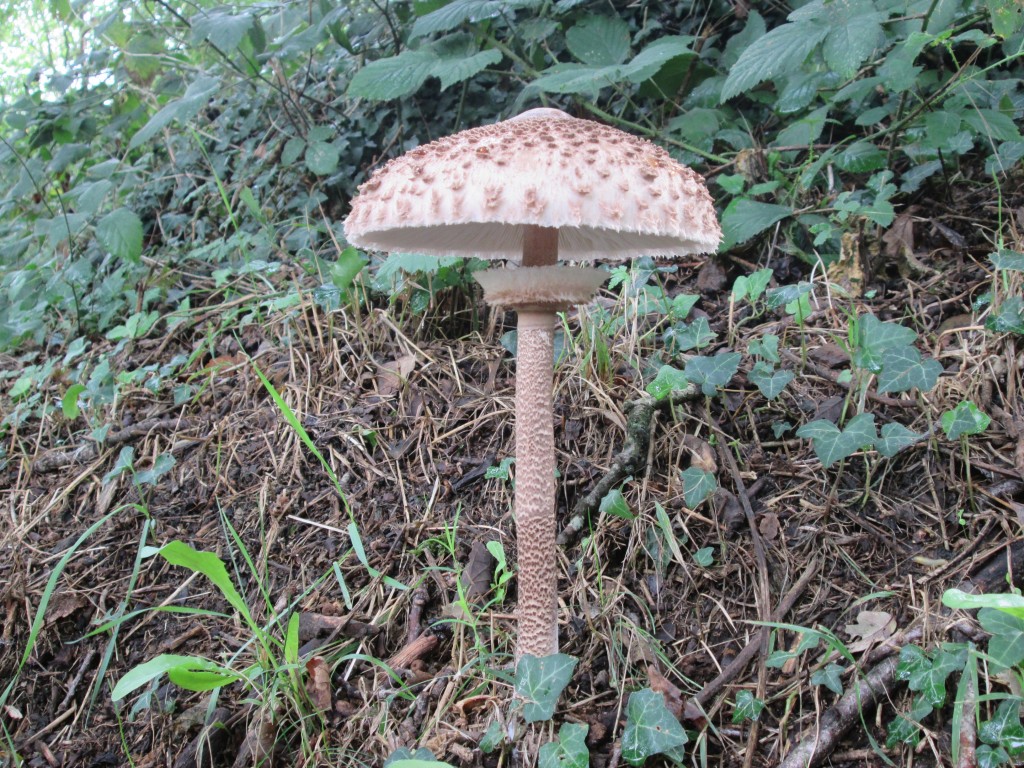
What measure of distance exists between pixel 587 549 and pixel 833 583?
82 cm

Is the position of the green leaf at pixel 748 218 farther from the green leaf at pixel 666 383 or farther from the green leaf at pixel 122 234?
the green leaf at pixel 122 234

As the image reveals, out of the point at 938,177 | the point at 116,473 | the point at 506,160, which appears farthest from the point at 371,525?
the point at 938,177

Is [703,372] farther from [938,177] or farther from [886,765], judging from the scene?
[938,177]

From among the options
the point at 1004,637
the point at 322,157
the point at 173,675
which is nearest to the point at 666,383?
the point at 1004,637

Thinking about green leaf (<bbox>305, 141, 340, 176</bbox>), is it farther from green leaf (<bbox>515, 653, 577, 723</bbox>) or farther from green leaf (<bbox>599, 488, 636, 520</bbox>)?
green leaf (<bbox>515, 653, 577, 723</bbox>)

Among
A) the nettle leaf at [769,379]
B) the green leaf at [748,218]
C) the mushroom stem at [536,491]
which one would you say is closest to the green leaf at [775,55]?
the green leaf at [748,218]

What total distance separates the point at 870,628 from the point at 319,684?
1768 millimetres

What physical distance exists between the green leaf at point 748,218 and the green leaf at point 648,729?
2162mm

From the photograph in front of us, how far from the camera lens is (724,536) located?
251 cm

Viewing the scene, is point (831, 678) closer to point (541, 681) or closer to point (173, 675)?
point (541, 681)

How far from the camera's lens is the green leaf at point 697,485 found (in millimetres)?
2430

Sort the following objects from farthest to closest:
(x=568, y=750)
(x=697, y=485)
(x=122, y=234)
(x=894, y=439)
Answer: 1. (x=122, y=234)
2. (x=697, y=485)
3. (x=894, y=439)
4. (x=568, y=750)

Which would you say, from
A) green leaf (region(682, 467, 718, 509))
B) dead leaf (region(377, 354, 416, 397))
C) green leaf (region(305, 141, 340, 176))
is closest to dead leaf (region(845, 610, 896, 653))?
green leaf (region(682, 467, 718, 509))

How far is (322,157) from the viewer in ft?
13.9
